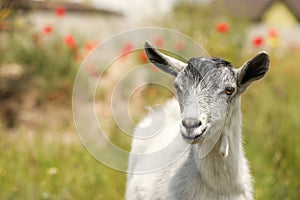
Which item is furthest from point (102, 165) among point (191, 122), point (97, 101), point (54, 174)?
point (97, 101)

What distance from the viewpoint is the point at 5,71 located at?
980 centimetres

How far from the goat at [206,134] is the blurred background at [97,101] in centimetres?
153

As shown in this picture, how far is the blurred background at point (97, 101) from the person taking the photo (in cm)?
505

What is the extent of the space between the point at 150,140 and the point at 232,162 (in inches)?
51.2

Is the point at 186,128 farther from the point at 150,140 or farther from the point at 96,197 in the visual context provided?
the point at 96,197

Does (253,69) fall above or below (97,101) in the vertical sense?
below

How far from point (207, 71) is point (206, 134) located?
1.09 feet

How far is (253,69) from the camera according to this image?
2.73 meters

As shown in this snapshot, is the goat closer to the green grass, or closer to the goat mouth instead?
the goat mouth

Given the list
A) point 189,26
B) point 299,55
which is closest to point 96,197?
point 189,26

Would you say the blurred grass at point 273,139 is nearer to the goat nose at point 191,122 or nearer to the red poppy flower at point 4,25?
the goat nose at point 191,122

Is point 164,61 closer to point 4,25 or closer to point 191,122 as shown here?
point 191,122

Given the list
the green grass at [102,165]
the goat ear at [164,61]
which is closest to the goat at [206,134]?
the goat ear at [164,61]

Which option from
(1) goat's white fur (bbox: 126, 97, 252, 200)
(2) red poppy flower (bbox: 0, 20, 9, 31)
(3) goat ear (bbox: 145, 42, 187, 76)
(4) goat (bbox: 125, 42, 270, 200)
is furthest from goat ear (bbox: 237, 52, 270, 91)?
(2) red poppy flower (bbox: 0, 20, 9, 31)
